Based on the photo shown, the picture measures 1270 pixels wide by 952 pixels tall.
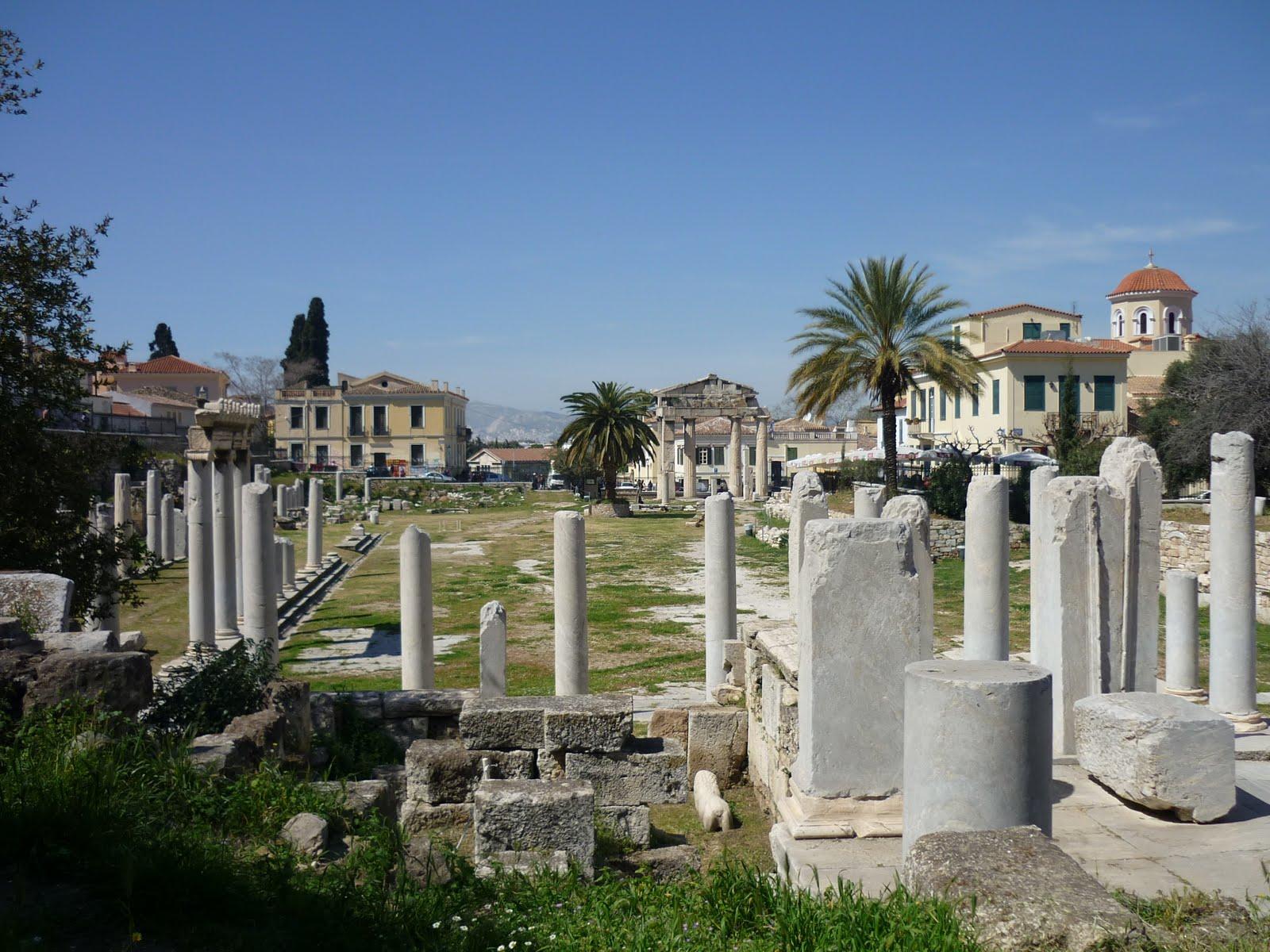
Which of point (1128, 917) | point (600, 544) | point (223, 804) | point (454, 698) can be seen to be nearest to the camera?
point (1128, 917)

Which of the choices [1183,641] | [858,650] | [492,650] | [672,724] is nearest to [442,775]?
[858,650]

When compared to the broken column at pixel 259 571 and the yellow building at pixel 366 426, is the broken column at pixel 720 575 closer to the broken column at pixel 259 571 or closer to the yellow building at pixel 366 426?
the broken column at pixel 259 571

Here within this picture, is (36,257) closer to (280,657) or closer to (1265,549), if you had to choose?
(280,657)

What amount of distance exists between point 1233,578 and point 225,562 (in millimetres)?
12670

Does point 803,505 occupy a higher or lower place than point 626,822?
higher

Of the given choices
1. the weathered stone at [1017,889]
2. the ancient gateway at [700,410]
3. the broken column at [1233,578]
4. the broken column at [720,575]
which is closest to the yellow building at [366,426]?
the ancient gateway at [700,410]

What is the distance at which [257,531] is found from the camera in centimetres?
1379

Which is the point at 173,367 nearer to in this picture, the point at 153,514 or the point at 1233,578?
the point at 153,514

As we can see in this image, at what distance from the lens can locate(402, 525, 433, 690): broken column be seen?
40.8ft

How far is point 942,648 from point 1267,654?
→ 14.2ft

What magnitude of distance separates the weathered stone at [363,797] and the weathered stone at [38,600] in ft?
12.3

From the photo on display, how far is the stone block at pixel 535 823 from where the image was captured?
604 centimetres

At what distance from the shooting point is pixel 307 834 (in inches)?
217

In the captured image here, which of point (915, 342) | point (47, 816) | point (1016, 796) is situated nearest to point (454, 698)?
point (47, 816)
